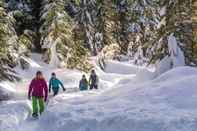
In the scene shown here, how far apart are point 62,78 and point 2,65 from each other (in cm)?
495

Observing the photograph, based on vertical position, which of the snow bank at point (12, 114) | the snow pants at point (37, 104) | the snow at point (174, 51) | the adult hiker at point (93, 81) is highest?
the snow at point (174, 51)

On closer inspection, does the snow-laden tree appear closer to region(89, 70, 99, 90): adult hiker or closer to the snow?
region(89, 70, 99, 90): adult hiker

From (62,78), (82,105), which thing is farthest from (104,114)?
(62,78)

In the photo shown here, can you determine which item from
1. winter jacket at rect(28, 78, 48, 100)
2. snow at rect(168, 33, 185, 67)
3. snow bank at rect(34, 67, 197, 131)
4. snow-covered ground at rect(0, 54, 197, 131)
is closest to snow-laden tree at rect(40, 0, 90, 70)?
snow at rect(168, 33, 185, 67)

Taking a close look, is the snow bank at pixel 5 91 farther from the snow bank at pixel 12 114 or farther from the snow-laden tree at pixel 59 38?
the snow-laden tree at pixel 59 38

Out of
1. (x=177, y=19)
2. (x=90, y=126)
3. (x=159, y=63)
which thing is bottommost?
(x=90, y=126)

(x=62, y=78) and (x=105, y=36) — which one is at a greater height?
(x=105, y=36)

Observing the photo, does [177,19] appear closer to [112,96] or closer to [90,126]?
[112,96]

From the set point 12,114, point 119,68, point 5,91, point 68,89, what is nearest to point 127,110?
point 12,114

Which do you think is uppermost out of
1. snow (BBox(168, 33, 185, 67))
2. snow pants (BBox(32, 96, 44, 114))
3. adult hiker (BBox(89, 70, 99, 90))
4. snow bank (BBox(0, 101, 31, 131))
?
snow (BBox(168, 33, 185, 67))

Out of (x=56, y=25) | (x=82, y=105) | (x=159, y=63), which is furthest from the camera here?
(x=56, y=25)

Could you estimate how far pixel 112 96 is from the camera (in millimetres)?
18703

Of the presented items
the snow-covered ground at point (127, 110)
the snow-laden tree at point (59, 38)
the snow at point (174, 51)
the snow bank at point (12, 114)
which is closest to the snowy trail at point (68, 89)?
the snow-covered ground at point (127, 110)

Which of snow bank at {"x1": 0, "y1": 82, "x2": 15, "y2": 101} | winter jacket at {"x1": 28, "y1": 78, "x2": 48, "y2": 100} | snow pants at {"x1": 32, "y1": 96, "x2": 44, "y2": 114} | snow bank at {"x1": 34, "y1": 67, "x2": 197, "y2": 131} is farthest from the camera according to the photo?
snow bank at {"x1": 0, "y1": 82, "x2": 15, "y2": 101}
